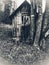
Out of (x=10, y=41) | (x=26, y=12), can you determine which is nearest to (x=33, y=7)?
(x=26, y=12)

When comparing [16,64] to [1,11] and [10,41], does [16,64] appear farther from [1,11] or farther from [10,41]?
[1,11]

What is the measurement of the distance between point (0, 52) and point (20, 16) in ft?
1.60

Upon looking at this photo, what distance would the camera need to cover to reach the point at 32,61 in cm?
503

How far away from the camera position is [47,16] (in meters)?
5.07

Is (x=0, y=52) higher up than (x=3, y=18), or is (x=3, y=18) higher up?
(x=3, y=18)

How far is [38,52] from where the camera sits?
16.5ft

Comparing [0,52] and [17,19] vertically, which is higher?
[17,19]

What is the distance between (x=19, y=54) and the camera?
5.02m

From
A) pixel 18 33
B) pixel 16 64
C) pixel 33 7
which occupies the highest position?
pixel 33 7

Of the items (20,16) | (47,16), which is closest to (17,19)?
(20,16)

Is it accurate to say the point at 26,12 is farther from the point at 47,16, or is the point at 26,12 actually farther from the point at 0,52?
the point at 0,52

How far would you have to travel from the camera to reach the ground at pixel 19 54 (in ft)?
16.5

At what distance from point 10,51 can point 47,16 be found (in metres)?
0.61

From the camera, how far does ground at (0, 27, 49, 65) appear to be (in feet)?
16.5
